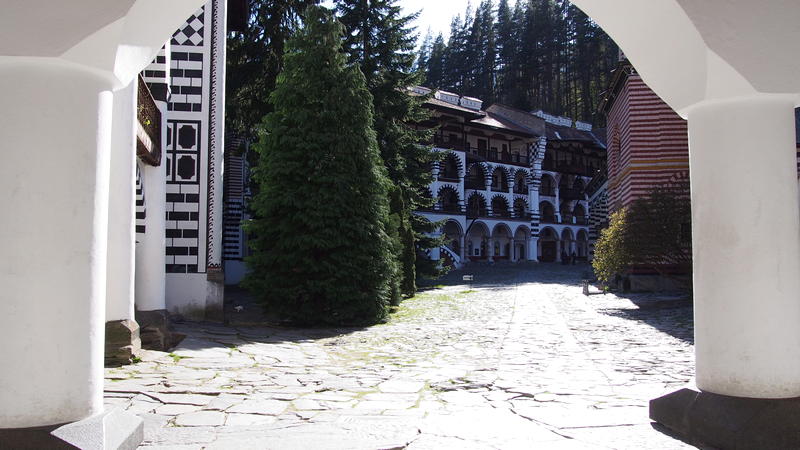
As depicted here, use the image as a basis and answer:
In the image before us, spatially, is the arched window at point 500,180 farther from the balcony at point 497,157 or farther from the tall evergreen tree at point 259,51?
the tall evergreen tree at point 259,51

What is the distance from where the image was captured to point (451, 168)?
46562 mm

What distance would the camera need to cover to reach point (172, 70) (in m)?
11.3

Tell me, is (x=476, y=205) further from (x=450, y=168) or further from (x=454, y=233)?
(x=450, y=168)

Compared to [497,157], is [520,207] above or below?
below

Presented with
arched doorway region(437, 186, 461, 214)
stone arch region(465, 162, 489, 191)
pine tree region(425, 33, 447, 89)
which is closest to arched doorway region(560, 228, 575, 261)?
stone arch region(465, 162, 489, 191)

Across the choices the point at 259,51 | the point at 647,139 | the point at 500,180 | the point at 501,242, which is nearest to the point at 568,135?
the point at 500,180

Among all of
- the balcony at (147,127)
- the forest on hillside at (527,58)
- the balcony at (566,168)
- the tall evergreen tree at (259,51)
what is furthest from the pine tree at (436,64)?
the balcony at (147,127)

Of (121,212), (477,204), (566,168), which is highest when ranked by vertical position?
(566,168)

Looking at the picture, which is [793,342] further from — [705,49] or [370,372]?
[370,372]

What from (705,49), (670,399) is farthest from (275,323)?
(705,49)

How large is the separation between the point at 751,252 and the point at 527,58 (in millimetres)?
65690

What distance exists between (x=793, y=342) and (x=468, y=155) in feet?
146

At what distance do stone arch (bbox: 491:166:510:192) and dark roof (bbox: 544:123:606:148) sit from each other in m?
5.35

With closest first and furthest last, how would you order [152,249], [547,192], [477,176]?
1. [152,249]
2. [477,176]
3. [547,192]
